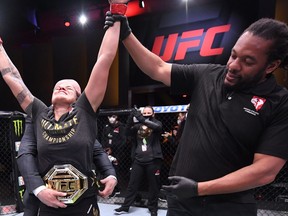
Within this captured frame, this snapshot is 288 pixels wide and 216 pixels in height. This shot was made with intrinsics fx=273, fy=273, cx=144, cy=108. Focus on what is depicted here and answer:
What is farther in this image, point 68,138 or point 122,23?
point 68,138

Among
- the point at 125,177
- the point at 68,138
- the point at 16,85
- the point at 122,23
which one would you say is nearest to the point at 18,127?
the point at 125,177

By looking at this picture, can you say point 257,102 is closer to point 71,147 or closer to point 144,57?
point 144,57

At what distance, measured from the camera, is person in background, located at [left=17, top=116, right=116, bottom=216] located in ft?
5.19

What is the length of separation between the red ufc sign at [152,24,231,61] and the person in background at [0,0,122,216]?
16.5 feet

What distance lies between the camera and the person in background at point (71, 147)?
1.55 m

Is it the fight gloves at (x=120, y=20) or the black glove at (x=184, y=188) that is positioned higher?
the fight gloves at (x=120, y=20)

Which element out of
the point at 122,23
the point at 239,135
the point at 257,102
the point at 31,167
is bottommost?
the point at 31,167

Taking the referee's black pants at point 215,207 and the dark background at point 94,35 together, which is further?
the dark background at point 94,35

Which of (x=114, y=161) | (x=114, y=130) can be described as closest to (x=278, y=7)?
(x=114, y=130)

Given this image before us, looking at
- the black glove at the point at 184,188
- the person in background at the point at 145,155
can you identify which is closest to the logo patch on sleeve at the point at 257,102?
the black glove at the point at 184,188

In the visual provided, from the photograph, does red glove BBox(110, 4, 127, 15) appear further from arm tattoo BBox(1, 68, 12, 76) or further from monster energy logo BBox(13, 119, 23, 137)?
monster energy logo BBox(13, 119, 23, 137)

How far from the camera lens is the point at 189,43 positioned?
6.55 metres

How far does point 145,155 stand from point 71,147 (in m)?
2.81

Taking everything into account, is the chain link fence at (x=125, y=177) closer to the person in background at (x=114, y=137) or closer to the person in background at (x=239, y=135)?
the person in background at (x=114, y=137)
